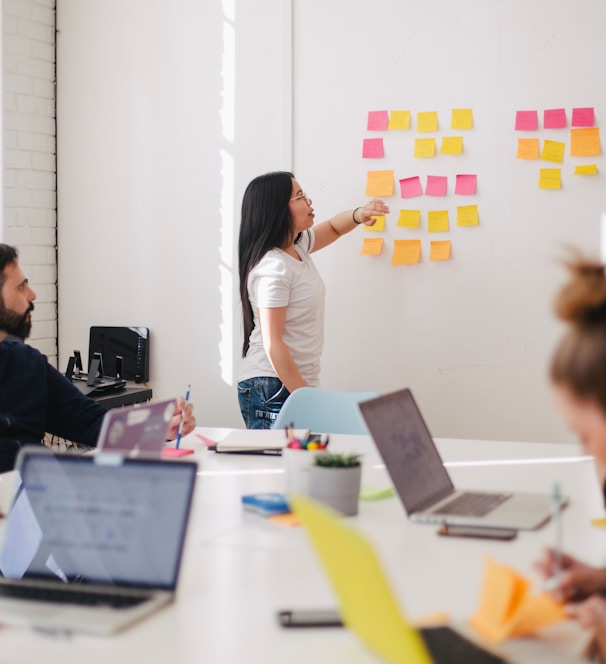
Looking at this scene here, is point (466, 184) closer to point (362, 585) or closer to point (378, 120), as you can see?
point (378, 120)

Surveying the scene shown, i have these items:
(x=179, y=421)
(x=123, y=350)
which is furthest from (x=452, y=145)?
(x=179, y=421)

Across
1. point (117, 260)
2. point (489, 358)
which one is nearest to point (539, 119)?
point (489, 358)

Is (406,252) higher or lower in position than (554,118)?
lower

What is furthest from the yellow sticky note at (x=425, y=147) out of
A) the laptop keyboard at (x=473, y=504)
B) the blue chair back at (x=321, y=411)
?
the laptop keyboard at (x=473, y=504)

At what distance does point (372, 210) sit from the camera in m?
3.73

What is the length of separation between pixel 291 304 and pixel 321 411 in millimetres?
585

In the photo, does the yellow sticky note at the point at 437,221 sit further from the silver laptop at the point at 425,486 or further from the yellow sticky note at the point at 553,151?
the silver laptop at the point at 425,486

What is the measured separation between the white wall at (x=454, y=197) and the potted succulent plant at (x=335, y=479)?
2012 mm

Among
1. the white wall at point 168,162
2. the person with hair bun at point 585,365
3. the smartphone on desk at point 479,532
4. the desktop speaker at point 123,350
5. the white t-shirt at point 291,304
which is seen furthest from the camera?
the desktop speaker at point 123,350

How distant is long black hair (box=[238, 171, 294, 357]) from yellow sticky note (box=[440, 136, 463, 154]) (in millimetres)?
679

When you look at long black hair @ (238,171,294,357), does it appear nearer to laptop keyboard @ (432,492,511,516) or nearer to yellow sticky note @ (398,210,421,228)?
yellow sticky note @ (398,210,421,228)

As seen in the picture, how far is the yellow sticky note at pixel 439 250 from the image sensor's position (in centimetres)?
381

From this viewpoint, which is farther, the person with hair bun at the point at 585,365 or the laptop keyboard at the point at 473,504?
the laptop keyboard at the point at 473,504

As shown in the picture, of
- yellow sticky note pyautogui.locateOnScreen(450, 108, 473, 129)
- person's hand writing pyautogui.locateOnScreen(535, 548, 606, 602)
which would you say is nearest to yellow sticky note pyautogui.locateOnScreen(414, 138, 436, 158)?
yellow sticky note pyautogui.locateOnScreen(450, 108, 473, 129)
